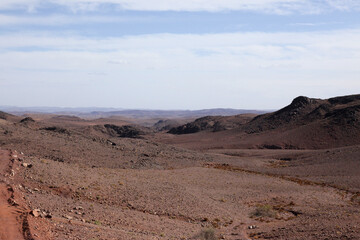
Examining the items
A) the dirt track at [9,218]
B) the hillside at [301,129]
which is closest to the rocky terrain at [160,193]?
the dirt track at [9,218]

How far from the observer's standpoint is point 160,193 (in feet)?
73.1

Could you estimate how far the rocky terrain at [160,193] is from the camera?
14.9m

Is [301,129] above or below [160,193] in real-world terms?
above

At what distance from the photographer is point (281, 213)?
71.6 ft

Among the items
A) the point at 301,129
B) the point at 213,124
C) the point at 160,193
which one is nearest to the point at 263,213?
the point at 160,193

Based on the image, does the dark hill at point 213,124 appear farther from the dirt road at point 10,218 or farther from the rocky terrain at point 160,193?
the dirt road at point 10,218

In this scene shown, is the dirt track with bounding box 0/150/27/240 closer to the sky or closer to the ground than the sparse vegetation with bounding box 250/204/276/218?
closer to the sky

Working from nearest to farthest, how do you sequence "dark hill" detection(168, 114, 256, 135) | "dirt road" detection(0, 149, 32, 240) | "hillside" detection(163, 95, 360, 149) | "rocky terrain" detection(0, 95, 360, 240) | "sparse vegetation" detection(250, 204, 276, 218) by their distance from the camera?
1. "dirt road" detection(0, 149, 32, 240)
2. "rocky terrain" detection(0, 95, 360, 240)
3. "sparse vegetation" detection(250, 204, 276, 218)
4. "hillside" detection(163, 95, 360, 149)
5. "dark hill" detection(168, 114, 256, 135)

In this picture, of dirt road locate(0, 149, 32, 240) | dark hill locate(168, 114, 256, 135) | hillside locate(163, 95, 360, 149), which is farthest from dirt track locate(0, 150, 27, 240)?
dark hill locate(168, 114, 256, 135)

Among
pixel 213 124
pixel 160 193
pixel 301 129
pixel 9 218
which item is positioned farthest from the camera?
pixel 213 124

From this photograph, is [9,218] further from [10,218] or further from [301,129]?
[301,129]

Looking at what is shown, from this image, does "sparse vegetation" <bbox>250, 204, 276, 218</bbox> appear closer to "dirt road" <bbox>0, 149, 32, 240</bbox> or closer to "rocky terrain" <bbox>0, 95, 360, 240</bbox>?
"rocky terrain" <bbox>0, 95, 360, 240</bbox>

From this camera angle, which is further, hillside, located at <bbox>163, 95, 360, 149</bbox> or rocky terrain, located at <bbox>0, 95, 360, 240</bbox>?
hillside, located at <bbox>163, 95, 360, 149</bbox>

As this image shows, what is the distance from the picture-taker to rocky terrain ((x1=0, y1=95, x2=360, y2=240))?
587 inches
